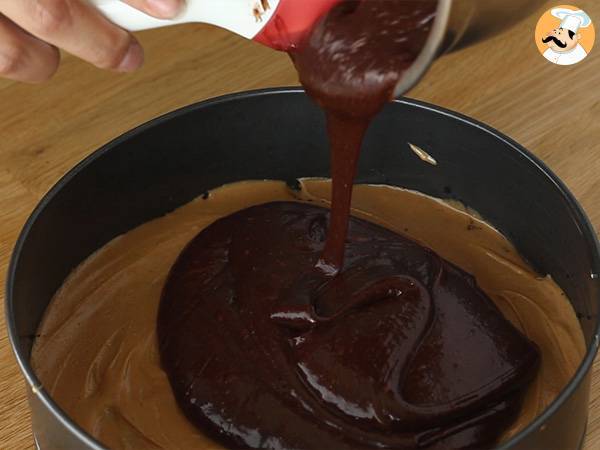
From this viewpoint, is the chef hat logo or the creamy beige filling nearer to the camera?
the creamy beige filling

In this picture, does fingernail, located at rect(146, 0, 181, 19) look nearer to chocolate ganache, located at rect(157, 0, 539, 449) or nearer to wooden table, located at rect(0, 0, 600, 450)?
chocolate ganache, located at rect(157, 0, 539, 449)

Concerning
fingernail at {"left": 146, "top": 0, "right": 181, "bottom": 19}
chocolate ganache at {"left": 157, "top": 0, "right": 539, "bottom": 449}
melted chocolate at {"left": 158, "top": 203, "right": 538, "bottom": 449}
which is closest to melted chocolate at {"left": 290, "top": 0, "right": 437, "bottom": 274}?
chocolate ganache at {"left": 157, "top": 0, "right": 539, "bottom": 449}

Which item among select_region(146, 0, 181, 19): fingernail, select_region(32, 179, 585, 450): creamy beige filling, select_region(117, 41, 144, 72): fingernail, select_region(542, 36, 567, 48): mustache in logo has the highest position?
select_region(146, 0, 181, 19): fingernail

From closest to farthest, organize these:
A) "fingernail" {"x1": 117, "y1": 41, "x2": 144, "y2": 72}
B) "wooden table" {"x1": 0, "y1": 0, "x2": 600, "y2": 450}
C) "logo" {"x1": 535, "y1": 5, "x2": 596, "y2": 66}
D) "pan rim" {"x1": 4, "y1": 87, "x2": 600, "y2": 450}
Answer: "pan rim" {"x1": 4, "y1": 87, "x2": 600, "y2": 450}, "fingernail" {"x1": 117, "y1": 41, "x2": 144, "y2": 72}, "wooden table" {"x1": 0, "y1": 0, "x2": 600, "y2": 450}, "logo" {"x1": 535, "y1": 5, "x2": 596, "y2": 66}

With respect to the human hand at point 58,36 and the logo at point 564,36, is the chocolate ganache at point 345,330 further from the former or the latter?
the logo at point 564,36

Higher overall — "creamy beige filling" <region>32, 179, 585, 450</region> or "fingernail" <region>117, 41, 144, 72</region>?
"fingernail" <region>117, 41, 144, 72</region>

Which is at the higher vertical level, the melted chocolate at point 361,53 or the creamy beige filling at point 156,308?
the melted chocolate at point 361,53

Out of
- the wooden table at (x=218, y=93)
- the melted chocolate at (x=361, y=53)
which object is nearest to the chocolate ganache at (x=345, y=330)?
the melted chocolate at (x=361, y=53)

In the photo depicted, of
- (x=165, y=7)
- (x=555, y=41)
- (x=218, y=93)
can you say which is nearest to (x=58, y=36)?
(x=165, y=7)
